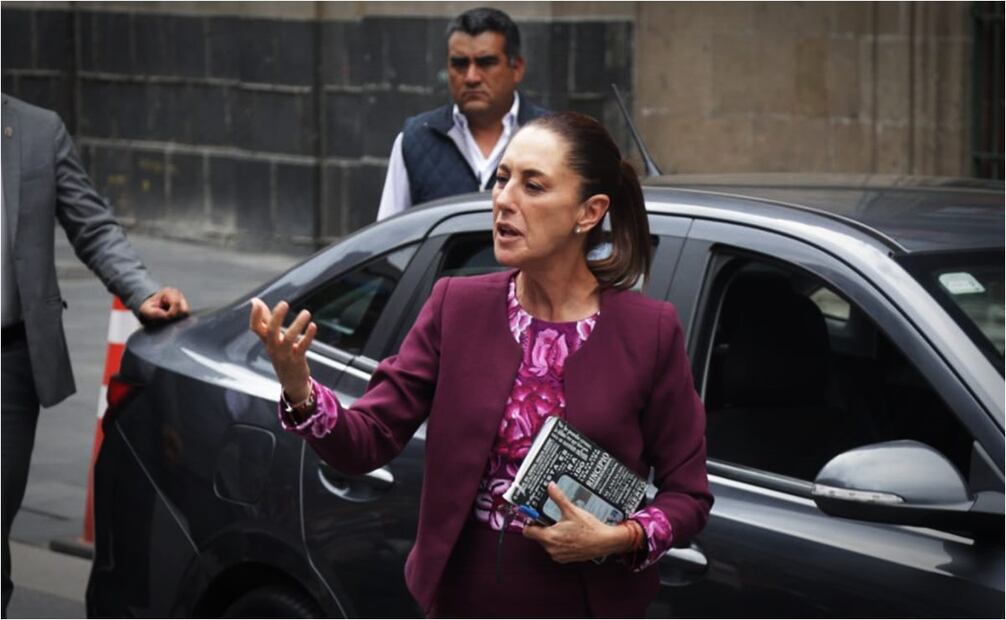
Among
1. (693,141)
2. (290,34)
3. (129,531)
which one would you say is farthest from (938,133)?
(129,531)

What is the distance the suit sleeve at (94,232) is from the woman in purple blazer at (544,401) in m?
2.25

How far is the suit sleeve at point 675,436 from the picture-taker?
3.49m

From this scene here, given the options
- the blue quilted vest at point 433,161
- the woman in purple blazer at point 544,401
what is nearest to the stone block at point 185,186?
the blue quilted vest at point 433,161

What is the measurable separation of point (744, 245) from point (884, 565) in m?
0.76

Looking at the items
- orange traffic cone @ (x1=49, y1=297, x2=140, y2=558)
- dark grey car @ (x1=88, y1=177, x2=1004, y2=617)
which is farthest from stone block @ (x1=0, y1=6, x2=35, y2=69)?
dark grey car @ (x1=88, y1=177, x2=1004, y2=617)

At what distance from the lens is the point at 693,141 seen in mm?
14242

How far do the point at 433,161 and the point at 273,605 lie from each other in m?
2.06

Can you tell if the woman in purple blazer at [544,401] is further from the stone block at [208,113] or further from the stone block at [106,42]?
the stone block at [106,42]

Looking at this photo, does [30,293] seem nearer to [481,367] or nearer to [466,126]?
[466,126]

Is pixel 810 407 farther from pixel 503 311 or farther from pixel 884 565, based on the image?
pixel 503 311

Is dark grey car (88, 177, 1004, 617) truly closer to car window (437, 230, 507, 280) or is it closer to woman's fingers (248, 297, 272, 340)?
car window (437, 230, 507, 280)

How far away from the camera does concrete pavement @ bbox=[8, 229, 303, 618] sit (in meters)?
7.40

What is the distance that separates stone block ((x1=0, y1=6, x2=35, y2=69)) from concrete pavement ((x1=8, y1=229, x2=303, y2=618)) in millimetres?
2188

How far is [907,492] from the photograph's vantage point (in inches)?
139
